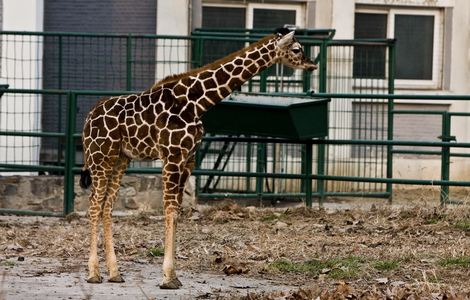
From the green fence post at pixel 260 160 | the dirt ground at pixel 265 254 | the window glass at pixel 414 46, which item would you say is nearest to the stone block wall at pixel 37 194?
the dirt ground at pixel 265 254

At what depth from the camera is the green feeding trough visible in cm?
1377

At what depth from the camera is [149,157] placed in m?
10.0

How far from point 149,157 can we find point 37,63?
7304 millimetres

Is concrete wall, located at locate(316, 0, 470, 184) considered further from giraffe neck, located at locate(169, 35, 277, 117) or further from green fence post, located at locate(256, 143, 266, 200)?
giraffe neck, located at locate(169, 35, 277, 117)

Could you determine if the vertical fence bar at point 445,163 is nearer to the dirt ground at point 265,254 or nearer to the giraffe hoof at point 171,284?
the dirt ground at point 265,254

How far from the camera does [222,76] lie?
33.6ft

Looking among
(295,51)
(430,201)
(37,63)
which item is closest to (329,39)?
(430,201)

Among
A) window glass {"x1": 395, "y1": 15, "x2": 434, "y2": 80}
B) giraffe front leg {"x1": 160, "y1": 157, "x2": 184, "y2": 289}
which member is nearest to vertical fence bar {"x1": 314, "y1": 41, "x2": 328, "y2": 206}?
window glass {"x1": 395, "y1": 15, "x2": 434, "y2": 80}

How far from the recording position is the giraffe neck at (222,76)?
10.0 meters

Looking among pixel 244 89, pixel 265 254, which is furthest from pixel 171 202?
pixel 244 89

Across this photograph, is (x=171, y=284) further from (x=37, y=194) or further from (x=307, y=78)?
(x=307, y=78)

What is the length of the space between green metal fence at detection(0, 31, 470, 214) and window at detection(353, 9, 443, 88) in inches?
54.4

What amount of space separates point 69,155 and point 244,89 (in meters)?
3.33

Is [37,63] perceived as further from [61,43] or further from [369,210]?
[369,210]
